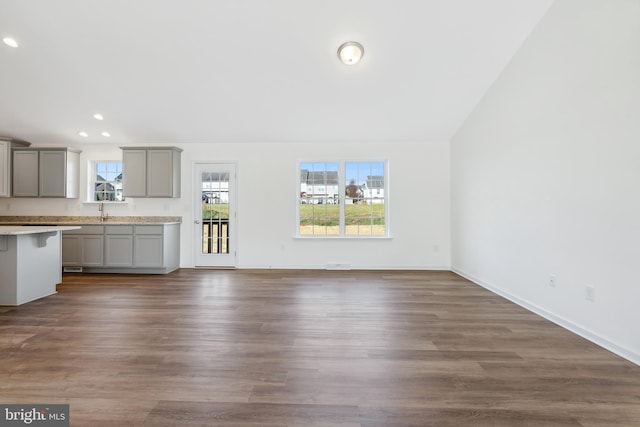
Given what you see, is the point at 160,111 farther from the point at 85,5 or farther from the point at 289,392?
the point at 289,392

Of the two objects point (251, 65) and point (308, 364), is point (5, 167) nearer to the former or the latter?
point (251, 65)

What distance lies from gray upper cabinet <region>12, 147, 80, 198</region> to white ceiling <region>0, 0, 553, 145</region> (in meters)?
0.39

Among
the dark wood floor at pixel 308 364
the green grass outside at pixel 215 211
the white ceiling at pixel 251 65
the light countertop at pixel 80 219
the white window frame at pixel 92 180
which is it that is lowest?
the dark wood floor at pixel 308 364

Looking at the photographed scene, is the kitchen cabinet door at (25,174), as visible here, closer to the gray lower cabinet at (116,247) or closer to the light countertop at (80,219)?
the light countertop at (80,219)

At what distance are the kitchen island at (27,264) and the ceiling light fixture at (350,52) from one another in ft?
13.5

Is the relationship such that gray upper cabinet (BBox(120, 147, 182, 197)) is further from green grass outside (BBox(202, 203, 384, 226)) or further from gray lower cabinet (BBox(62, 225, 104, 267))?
gray lower cabinet (BBox(62, 225, 104, 267))

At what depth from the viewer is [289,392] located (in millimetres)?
1797

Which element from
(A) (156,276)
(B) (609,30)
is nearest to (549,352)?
(B) (609,30)

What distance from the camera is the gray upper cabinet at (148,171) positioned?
5531 millimetres

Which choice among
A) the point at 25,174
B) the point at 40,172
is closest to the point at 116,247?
the point at 40,172

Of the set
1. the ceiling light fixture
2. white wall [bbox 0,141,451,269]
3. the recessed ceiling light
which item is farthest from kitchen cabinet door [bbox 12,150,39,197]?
the ceiling light fixture

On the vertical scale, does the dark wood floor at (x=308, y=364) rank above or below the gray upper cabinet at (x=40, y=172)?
below

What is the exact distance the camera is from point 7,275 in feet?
11.3

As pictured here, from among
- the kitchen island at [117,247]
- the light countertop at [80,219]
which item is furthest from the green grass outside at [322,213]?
the kitchen island at [117,247]
